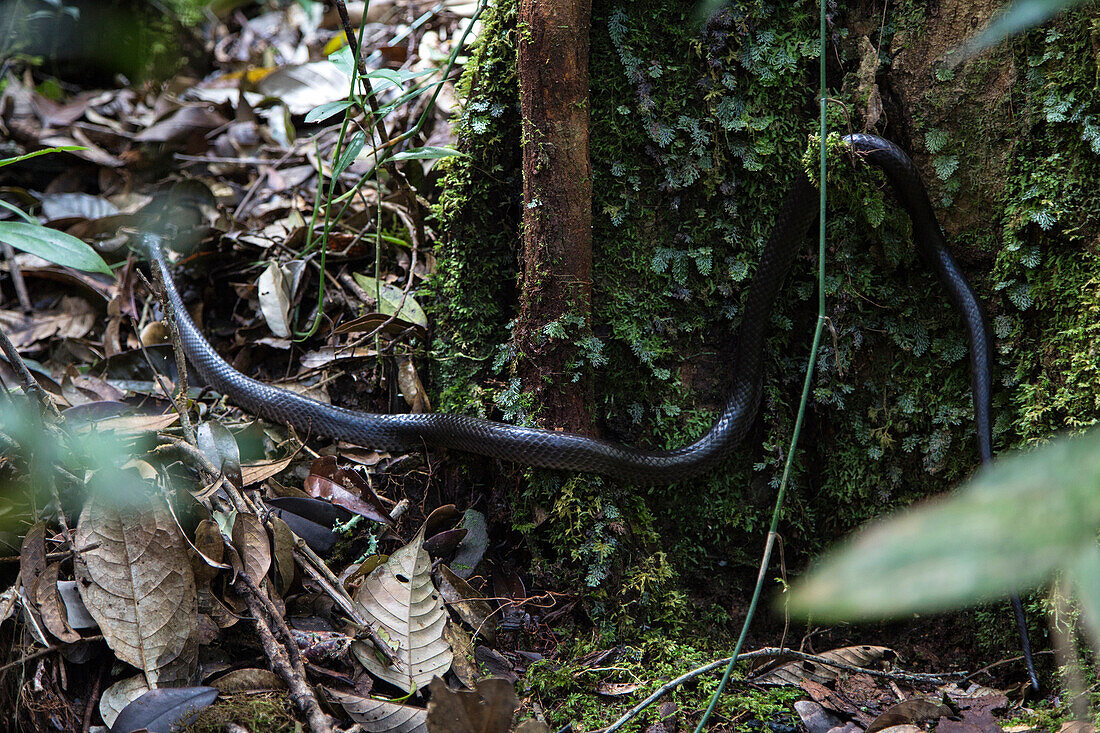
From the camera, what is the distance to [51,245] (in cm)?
193

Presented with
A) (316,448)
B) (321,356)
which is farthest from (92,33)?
(316,448)

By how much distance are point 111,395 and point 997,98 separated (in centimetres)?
415

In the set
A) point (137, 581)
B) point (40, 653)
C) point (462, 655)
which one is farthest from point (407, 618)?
point (40, 653)

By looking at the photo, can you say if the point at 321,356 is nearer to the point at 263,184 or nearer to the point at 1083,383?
the point at 263,184

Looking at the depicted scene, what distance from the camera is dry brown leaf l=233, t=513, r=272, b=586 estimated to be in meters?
2.40

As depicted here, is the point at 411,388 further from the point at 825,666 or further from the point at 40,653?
the point at 825,666

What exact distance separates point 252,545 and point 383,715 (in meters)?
0.73

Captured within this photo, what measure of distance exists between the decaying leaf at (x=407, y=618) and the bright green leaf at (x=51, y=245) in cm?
126

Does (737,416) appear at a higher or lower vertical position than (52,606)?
higher

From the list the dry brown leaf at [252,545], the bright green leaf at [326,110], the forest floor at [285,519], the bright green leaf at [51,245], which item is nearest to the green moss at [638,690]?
the forest floor at [285,519]

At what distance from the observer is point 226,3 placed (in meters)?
6.43

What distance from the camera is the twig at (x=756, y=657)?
2242 mm

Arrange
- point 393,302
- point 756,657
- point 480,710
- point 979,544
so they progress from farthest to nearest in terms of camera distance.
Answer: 1. point 393,302
2. point 756,657
3. point 480,710
4. point 979,544

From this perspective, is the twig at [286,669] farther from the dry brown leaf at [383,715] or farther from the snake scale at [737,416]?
the snake scale at [737,416]
